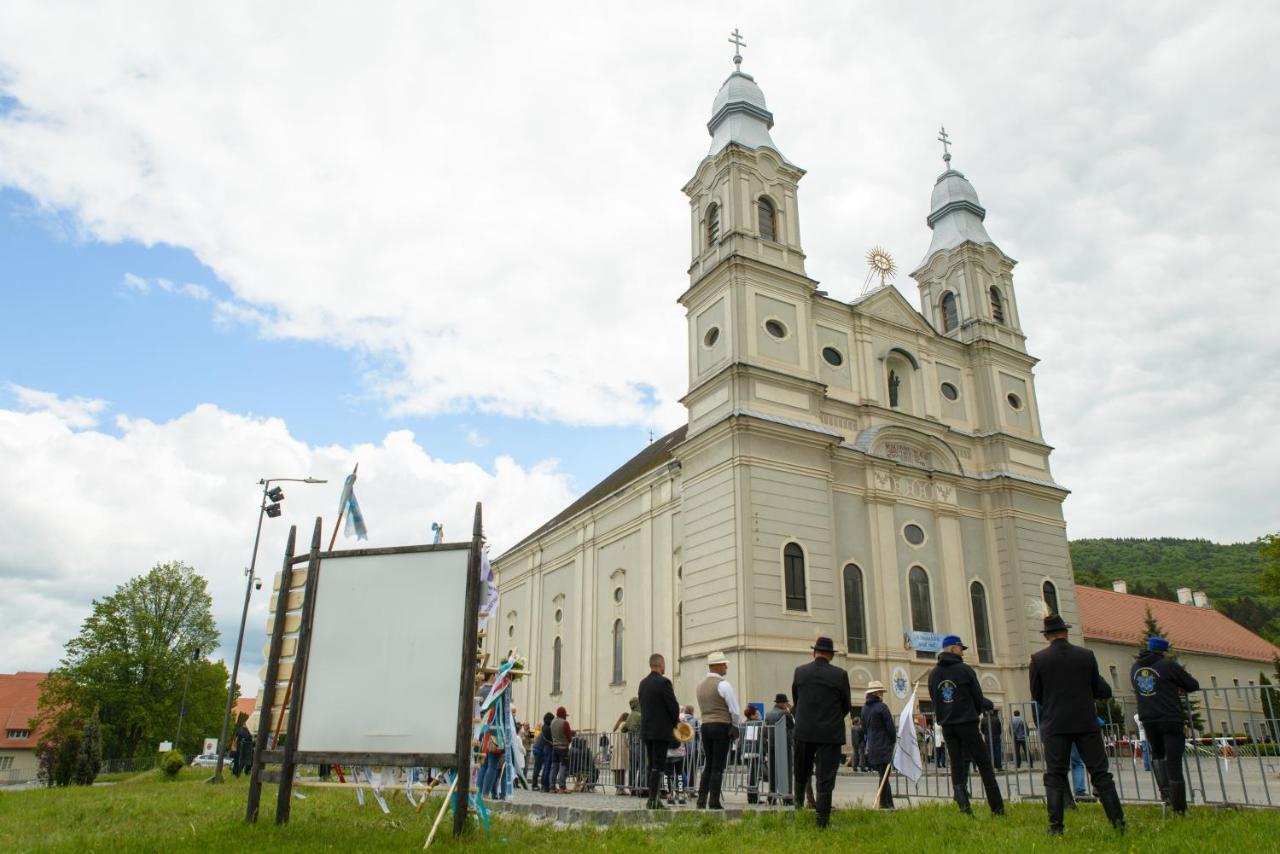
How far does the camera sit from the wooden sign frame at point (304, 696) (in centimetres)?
792

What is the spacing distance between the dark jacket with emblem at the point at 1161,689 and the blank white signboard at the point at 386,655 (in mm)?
6655

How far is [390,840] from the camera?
24.9ft

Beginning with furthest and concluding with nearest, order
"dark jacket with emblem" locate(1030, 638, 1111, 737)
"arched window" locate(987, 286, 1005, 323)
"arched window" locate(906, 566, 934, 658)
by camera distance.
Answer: "arched window" locate(987, 286, 1005, 323) → "arched window" locate(906, 566, 934, 658) → "dark jacket with emblem" locate(1030, 638, 1111, 737)

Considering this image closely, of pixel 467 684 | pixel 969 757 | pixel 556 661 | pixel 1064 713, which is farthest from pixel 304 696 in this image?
pixel 556 661

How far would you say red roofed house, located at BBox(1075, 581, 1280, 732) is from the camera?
4047cm

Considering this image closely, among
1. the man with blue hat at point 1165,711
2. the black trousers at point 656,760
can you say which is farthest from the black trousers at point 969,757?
the black trousers at point 656,760

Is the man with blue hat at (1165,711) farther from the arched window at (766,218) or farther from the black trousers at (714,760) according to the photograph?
the arched window at (766,218)

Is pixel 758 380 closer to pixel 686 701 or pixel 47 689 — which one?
pixel 686 701

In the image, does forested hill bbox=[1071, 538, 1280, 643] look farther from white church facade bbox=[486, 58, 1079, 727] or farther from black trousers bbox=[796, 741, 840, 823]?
Answer: black trousers bbox=[796, 741, 840, 823]

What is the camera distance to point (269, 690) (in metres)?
8.79

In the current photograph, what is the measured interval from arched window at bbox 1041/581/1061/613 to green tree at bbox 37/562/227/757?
39764mm

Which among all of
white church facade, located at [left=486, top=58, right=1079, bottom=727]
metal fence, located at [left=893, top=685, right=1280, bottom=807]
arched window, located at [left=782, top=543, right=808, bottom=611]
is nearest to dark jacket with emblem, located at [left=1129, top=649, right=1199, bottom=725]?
metal fence, located at [left=893, top=685, right=1280, bottom=807]

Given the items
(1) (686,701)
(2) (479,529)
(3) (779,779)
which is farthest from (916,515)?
(2) (479,529)

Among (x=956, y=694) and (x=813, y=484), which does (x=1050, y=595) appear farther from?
(x=956, y=694)
